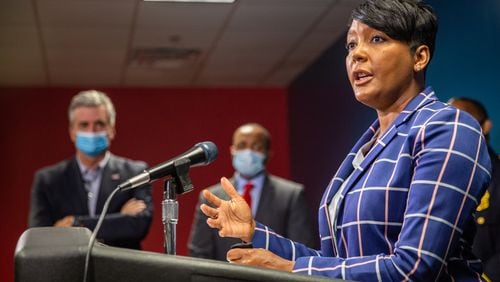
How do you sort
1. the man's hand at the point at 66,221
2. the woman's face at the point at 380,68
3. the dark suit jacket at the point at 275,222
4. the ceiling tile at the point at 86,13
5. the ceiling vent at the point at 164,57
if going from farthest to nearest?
the ceiling vent at the point at 164,57 < the ceiling tile at the point at 86,13 < the dark suit jacket at the point at 275,222 < the man's hand at the point at 66,221 < the woman's face at the point at 380,68

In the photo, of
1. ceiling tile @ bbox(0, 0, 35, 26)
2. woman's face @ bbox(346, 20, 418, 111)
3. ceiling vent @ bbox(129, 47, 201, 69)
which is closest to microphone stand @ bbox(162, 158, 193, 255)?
woman's face @ bbox(346, 20, 418, 111)

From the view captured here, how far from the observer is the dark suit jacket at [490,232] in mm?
2984

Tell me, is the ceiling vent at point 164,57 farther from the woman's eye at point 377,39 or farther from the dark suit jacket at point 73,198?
the woman's eye at point 377,39

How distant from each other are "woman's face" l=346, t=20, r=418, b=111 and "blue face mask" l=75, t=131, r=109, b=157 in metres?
2.11

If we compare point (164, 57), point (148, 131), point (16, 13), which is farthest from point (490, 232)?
point (148, 131)

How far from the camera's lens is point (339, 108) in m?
6.50

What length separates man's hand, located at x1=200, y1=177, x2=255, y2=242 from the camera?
4.41ft

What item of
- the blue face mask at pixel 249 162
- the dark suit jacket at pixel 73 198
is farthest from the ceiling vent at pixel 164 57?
the dark suit jacket at pixel 73 198

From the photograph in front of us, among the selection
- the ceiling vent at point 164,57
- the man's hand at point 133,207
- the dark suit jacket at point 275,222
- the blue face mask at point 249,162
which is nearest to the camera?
the man's hand at point 133,207

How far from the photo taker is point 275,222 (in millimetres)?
3787

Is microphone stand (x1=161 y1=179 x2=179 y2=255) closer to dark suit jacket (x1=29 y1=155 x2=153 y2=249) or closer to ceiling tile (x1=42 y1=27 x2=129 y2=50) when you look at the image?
dark suit jacket (x1=29 y1=155 x2=153 y2=249)

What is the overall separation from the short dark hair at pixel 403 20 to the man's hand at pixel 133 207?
1.93 m

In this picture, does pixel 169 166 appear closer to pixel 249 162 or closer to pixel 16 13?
pixel 249 162

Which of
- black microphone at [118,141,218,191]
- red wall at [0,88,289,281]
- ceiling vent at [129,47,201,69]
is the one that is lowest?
black microphone at [118,141,218,191]
